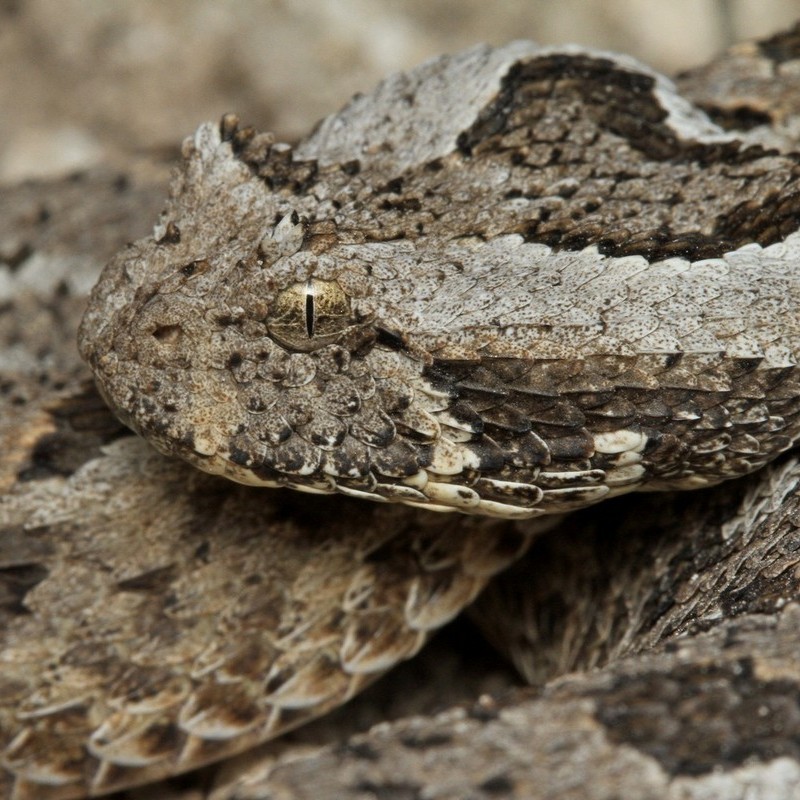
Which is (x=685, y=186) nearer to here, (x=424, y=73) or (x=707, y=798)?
(x=424, y=73)

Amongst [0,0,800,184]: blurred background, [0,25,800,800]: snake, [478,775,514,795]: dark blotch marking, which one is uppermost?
[0,0,800,184]: blurred background

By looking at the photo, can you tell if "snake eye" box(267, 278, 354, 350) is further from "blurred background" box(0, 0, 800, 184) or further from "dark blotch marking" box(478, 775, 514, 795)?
"blurred background" box(0, 0, 800, 184)

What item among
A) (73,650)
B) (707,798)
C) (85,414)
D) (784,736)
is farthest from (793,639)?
(85,414)

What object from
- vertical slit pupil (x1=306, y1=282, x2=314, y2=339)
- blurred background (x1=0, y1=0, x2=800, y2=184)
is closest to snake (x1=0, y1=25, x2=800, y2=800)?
vertical slit pupil (x1=306, y1=282, x2=314, y2=339)

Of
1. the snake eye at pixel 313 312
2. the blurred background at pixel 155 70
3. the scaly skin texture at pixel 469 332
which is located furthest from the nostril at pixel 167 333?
the blurred background at pixel 155 70

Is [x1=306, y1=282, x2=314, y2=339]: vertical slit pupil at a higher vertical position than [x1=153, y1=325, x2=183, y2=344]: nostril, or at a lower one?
lower

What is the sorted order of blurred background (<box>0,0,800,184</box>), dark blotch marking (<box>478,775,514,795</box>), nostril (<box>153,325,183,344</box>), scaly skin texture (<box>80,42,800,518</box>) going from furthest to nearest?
blurred background (<box>0,0,800,184</box>)
nostril (<box>153,325,183,344</box>)
scaly skin texture (<box>80,42,800,518</box>)
dark blotch marking (<box>478,775,514,795</box>)

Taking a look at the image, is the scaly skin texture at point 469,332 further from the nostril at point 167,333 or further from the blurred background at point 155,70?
the blurred background at point 155,70

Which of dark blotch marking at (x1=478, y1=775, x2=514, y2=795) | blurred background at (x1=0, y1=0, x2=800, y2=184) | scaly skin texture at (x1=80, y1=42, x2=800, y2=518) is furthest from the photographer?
blurred background at (x1=0, y1=0, x2=800, y2=184)

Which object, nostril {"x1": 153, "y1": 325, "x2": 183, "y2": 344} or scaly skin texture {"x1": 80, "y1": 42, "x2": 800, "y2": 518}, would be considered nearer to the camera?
scaly skin texture {"x1": 80, "y1": 42, "x2": 800, "y2": 518}
